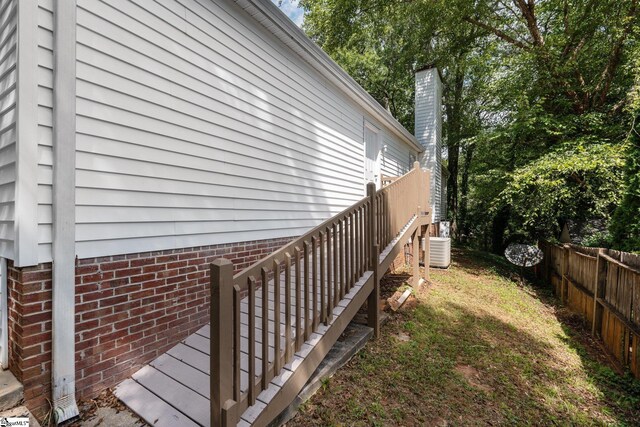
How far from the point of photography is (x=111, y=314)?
248 cm

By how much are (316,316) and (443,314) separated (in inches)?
140

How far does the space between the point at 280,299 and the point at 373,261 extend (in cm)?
150

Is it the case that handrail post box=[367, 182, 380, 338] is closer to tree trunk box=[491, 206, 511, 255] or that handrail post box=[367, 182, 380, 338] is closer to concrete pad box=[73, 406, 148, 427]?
concrete pad box=[73, 406, 148, 427]

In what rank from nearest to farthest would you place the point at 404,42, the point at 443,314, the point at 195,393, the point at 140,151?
the point at 195,393
the point at 140,151
the point at 443,314
the point at 404,42

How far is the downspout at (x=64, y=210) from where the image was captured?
2.14 metres

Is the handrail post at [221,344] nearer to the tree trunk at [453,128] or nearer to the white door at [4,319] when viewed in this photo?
the white door at [4,319]

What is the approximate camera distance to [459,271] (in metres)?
9.02

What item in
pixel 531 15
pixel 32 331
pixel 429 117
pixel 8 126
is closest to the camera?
pixel 32 331

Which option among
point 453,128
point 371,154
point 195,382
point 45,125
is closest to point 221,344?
point 195,382

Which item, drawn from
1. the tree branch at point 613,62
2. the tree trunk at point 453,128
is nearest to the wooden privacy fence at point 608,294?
the tree branch at point 613,62

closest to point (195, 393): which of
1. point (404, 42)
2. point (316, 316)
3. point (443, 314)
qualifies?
point (316, 316)

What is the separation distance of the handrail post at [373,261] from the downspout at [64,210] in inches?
120

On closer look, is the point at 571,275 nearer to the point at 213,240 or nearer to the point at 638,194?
the point at 638,194

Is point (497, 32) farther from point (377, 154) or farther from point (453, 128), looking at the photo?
point (453, 128)
